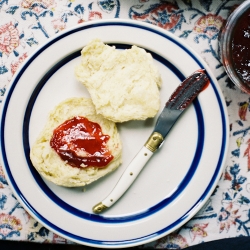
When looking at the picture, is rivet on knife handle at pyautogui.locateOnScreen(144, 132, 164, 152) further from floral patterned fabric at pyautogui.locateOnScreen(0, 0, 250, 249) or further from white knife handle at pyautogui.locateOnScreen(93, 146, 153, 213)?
floral patterned fabric at pyautogui.locateOnScreen(0, 0, 250, 249)

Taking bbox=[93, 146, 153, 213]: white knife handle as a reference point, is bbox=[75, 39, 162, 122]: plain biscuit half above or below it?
above

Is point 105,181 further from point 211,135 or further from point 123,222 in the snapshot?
point 211,135

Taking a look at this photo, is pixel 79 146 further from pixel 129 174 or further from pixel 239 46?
pixel 239 46

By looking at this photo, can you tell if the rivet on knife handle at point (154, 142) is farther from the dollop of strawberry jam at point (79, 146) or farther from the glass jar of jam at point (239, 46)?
the glass jar of jam at point (239, 46)

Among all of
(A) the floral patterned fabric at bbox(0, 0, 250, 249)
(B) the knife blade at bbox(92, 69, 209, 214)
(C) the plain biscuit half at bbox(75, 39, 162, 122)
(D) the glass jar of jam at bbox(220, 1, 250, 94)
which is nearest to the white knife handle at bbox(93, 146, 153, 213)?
(B) the knife blade at bbox(92, 69, 209, 214)

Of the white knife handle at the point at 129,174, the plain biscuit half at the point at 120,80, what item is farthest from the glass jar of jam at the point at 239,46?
the white knife handle at the point at 129,174

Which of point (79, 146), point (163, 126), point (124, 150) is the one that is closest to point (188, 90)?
point (163, 126)

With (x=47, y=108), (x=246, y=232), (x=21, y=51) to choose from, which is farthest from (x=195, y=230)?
(x=21, y=51)
